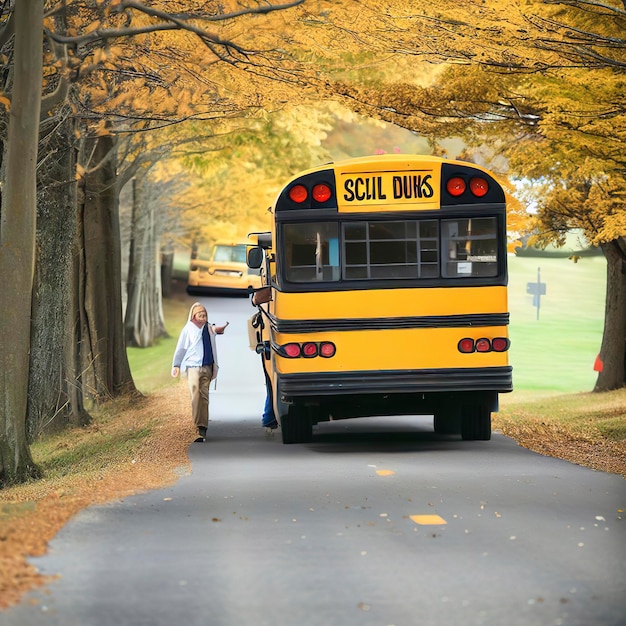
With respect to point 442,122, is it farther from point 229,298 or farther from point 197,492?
point 229,298

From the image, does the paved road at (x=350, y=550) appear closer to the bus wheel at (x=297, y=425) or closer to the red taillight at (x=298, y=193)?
the bus wheel at (x=297, y=425)

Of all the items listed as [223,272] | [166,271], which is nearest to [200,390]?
[223,272]

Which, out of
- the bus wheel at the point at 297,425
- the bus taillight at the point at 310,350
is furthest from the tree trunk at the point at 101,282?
the bus taillight at the point at 310,350

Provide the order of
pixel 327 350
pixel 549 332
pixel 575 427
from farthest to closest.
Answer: pixel 549 332, pixel 575 427, pixel 327 350

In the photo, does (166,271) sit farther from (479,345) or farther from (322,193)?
(479,345)

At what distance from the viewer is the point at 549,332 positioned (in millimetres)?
55906

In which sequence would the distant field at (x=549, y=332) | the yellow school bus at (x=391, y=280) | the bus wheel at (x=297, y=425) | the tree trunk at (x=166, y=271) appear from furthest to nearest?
the tree trunk at (x=166, y=271)
the distant field at (x=549, y=332)
the bus wheel at (x=297, y=425)
the yellow school bus at (x=391, y=280)

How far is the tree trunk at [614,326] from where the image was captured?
86.1 ft

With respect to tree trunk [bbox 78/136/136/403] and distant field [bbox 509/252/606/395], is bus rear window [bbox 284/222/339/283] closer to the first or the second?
tree trunk [bbox 78/136/136/403]

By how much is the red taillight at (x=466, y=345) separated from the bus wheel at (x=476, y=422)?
5.02 ft

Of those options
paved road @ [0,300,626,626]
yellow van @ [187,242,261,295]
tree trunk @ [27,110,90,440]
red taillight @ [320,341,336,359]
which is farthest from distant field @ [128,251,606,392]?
paved road @ [0,300,626,626]

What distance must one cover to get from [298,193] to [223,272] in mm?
33851

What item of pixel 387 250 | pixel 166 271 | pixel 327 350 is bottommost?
pixel 327 350

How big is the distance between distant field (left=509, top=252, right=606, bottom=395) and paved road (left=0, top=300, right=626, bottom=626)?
81.6 ft
